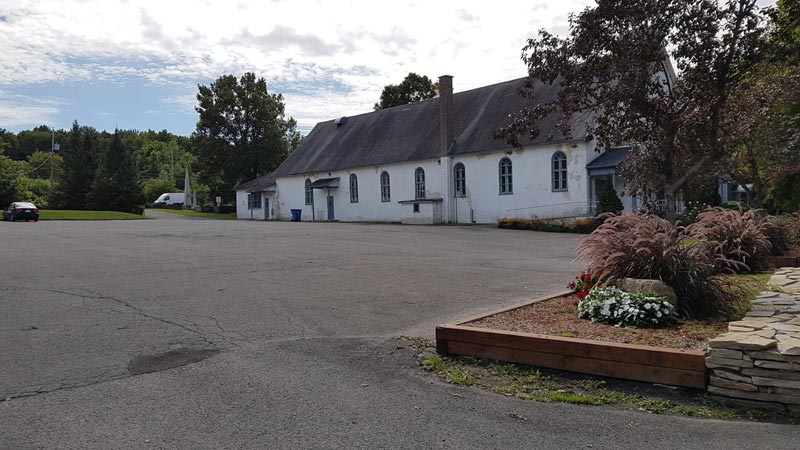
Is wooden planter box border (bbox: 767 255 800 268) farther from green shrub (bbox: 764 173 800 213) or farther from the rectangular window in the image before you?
the rectangular window

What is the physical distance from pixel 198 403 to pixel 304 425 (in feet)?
3.44

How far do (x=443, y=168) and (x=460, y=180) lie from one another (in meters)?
1.36

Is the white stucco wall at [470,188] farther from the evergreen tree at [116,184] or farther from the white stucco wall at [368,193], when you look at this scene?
the evergreen tree at [116,184]

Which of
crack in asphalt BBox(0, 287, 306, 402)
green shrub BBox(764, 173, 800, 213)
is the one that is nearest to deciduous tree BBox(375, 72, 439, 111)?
green shrub BBox(764, 173, 800, 213)

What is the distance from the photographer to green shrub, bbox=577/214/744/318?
7254mm

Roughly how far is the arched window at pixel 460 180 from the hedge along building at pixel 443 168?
7 cm

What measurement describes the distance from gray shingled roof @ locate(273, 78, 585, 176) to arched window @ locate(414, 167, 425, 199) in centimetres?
97

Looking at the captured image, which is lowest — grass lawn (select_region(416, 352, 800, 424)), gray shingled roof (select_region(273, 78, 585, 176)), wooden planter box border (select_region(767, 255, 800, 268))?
grass lawn (select_region(416, 352, 800, 424))

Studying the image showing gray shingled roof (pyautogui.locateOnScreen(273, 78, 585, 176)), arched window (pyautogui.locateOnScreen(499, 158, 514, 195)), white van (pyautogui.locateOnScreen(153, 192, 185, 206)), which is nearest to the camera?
arched window (pyautogui.locateOnScreen(499, 158, 514, 195))

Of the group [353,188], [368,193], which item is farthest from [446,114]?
[353,188]

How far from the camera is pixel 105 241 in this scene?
20938mm

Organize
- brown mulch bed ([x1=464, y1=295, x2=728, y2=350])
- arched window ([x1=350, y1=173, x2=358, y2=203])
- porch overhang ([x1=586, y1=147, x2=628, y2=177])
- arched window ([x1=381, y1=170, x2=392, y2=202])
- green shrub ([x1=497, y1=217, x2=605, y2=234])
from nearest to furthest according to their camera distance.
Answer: brown mulch bed ([x1=464, y1=295, x2=728, y2=350]), green shrub ([x1=497, y1=217, x2=605, y2=234]), porch overhang ([x1=586, y1=147, x2=628, y2=177]), arched window ([x1=381, y1=170, x2=392, y2=202]), arched window ([x1=350, y1=173, x2=358, y2=203])

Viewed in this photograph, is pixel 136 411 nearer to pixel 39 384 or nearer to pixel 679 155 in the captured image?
pixel 39 384

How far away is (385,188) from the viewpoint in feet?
141
